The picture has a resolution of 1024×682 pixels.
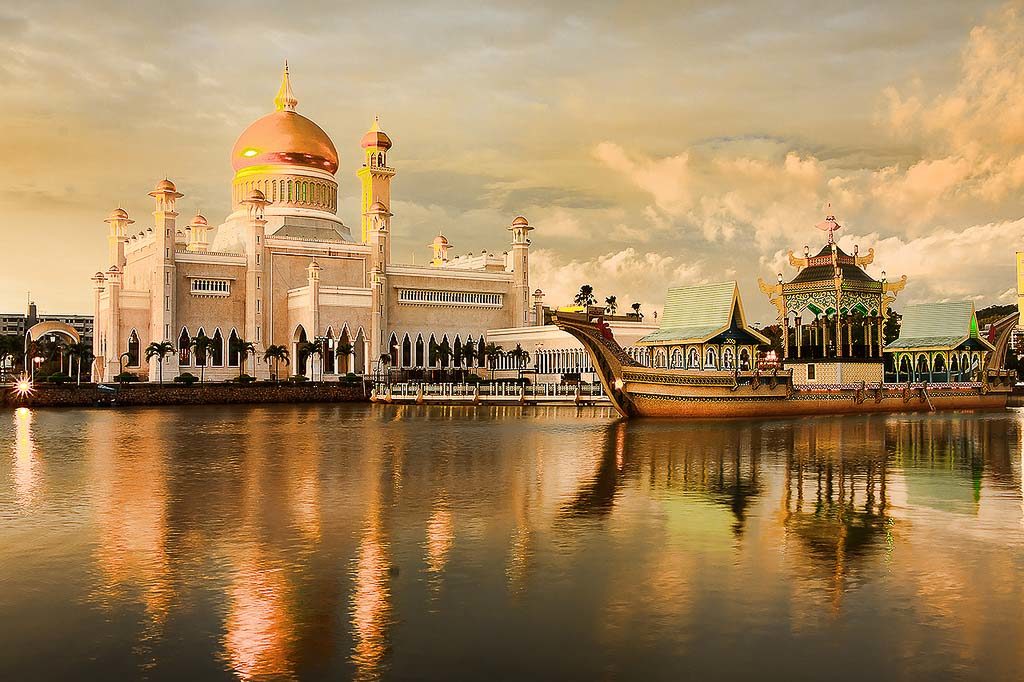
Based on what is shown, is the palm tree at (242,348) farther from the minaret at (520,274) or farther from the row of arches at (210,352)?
the minaret at (520,274)

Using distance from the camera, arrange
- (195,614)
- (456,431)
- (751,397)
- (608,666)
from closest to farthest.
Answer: (608,666) < (195,614) < (456,431) < (751,397)

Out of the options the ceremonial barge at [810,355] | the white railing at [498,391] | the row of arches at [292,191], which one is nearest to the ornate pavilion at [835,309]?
the ceremonial barge at [810,355]

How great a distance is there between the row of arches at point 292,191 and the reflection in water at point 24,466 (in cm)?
4090

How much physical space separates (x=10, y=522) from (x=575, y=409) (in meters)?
36.6

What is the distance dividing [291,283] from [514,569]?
6383 centimetres

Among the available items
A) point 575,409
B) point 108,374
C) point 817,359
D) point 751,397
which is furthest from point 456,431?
point 108,374

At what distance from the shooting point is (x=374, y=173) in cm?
7831

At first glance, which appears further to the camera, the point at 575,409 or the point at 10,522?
the point at 575,409

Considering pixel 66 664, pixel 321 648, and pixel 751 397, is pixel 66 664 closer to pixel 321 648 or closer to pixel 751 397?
pixel 321 648

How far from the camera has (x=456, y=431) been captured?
32375mm

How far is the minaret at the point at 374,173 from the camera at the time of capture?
78.4m

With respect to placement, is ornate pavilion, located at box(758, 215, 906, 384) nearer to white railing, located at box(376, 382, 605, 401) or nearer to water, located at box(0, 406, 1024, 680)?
white railing, located at box(376, 382, 605, 401)

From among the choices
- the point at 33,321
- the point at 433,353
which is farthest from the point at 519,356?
the point at 33,321

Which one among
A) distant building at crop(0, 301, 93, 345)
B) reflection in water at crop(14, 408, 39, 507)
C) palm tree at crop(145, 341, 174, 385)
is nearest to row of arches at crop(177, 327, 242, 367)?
palm tree at crop(145, 341, 174, 385)
